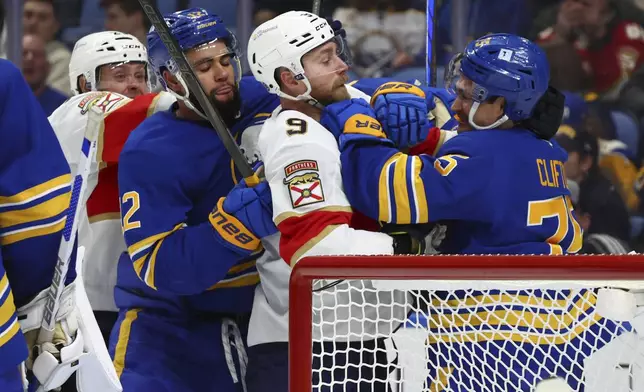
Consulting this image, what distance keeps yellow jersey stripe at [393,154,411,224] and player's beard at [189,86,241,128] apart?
56cm

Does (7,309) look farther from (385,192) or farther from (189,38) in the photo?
(189,38)

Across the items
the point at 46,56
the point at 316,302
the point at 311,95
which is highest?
the point at 311,95

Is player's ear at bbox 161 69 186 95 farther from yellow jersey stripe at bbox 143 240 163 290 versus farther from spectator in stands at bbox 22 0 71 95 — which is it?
spectator in stands at bbox 22 0 71 95

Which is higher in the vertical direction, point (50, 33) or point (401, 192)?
point (401, 192)

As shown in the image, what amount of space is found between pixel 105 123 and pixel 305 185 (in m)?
0.90

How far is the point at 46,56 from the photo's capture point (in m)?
4.66

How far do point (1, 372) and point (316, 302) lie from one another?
2.29 ft

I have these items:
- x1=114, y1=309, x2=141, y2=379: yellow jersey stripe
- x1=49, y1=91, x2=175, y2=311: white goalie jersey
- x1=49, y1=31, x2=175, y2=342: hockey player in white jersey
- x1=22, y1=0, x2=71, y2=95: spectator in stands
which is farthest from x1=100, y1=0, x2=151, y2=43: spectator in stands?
x1=114, y1=309, x2=141, y2=379: yellow jersey stripe

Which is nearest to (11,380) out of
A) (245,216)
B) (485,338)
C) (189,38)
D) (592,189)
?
(245,216)

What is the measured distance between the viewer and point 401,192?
223cm

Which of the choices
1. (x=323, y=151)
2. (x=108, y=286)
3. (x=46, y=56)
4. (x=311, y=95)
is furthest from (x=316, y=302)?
(x=46, y=56)

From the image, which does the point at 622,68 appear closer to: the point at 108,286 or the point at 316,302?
the point at 108,286

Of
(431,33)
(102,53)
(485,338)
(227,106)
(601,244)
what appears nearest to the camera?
(485,338)

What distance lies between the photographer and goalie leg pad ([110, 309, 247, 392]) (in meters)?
2.63
